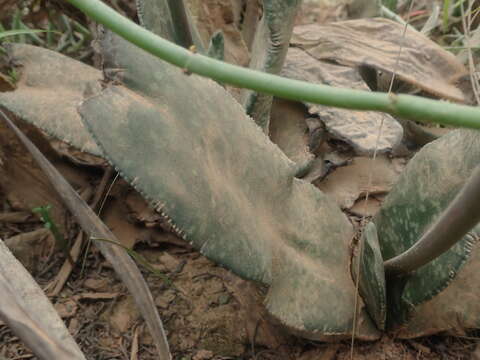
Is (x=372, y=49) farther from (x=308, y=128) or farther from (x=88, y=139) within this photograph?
(x=88, y=139)

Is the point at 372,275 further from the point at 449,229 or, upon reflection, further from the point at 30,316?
the point at 30,316

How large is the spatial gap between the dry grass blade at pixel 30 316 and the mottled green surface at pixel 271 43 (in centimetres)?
44

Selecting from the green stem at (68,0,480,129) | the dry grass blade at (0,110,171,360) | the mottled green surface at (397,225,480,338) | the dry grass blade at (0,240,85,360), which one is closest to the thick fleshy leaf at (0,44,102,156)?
the dry grass blade at (0,110,171,360)

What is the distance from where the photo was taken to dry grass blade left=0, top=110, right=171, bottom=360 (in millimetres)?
661

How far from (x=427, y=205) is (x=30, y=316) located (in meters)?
0.49

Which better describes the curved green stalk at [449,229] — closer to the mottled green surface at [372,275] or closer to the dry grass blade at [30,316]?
the mottled green surface at [372,275]

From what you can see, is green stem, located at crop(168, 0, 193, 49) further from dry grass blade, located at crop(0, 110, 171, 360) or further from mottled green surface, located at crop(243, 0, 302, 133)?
dry grass blade, located at crop(0, 110, 171, 360)

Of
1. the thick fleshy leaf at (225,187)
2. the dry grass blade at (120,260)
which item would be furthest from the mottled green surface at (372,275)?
the dry grass blade at (120,260)

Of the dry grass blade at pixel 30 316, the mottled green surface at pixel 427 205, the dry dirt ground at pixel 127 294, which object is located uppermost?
the mottled green surface at pixel 427 205

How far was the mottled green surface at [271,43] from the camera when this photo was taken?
30.6 inches

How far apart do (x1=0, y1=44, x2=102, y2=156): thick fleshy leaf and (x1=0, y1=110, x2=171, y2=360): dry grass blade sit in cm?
6

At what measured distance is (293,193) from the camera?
0.74 meters

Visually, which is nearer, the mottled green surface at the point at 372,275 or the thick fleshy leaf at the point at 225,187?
the thick fleshy leaf at the point at 225,187

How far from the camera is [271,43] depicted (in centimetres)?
81
